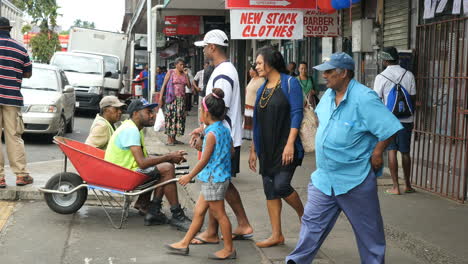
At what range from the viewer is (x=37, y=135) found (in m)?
15.5

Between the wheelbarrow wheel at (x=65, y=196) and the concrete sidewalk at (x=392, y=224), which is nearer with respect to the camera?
the concrete sidewalk at (x=392, y=224)

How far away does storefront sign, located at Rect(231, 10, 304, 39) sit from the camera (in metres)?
10.1

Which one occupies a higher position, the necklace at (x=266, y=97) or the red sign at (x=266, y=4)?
the red sign at (x=266, y=4)

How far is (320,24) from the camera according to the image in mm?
12312

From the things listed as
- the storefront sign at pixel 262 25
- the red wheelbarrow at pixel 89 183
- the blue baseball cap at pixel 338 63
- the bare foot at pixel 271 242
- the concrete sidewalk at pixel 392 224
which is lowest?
the concrete sidewalk at pixel 392 224

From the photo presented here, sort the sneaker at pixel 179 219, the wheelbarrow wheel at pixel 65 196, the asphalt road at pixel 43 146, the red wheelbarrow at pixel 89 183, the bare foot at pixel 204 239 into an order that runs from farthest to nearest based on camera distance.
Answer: the asphalt road at pixel 43 146 < the wheelbarrow wheel at pixel 65 196 < the sneaker at pixel 179 219 < the red wheelbarrow at pixel 89 183 < the bare foot at pixel 204 239

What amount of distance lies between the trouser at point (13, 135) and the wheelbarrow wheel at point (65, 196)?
58.0 inches

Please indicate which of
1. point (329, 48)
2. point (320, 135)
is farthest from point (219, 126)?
point (329, 48)

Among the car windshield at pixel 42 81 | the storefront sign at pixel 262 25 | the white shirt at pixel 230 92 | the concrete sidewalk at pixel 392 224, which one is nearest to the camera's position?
the concrete sidewalk at pixel 392 224

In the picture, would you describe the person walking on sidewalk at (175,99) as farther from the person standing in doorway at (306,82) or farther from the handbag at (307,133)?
the handbag at (307,133)

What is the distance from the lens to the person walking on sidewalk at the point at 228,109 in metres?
6.40

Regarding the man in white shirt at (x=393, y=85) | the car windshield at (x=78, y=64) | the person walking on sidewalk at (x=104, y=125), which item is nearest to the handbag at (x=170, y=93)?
the person walking on sidewalk at (x=104, y=125)

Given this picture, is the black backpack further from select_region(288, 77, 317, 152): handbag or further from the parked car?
the parked car

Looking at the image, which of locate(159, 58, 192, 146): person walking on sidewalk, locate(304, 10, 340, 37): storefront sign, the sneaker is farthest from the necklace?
locate(159, 58, 192, 146): person walking on sidewalk
